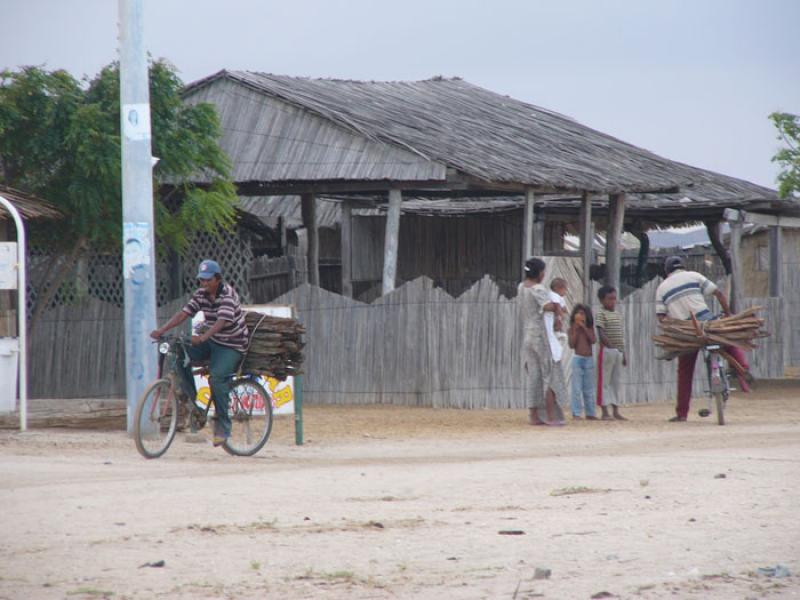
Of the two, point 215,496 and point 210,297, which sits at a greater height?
point 210,297

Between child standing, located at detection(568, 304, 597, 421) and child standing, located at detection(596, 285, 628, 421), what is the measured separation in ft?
0.71

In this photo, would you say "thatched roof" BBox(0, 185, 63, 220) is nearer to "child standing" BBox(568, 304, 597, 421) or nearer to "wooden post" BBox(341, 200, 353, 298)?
"child standing" BBox(568, 304, 597, 421)

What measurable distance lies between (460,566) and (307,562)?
2.33 ft

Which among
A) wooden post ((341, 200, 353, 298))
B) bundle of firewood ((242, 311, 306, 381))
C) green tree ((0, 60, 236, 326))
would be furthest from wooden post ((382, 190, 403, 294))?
bundle of firewood ((242, 311, 306, 381))

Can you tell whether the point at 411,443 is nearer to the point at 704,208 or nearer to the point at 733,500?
the point at 733,500

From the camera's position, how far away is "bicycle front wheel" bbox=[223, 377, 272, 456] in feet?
40.8

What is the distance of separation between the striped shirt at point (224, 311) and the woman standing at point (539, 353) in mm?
4501

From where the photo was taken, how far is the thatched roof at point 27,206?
16.1 metres

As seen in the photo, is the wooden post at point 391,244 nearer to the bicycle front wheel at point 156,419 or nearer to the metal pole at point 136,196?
the metal pole at point 136,196

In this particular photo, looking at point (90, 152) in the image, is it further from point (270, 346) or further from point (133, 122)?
point (270, 346)

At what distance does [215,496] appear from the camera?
9023 millimetres

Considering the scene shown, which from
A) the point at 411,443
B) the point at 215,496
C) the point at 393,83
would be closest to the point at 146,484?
the point at 215,496

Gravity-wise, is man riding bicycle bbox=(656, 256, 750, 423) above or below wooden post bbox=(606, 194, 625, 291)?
below

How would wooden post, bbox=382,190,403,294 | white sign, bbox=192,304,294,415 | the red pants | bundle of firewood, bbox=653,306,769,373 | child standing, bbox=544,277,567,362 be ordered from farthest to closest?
wooden post, bbox=382,190,403,294 → the red pants → child standing, bbox=544,277,567,362 → bundle of firewood, bbox=653,306,769,373 → white sign, bbox=192,304,294,415
